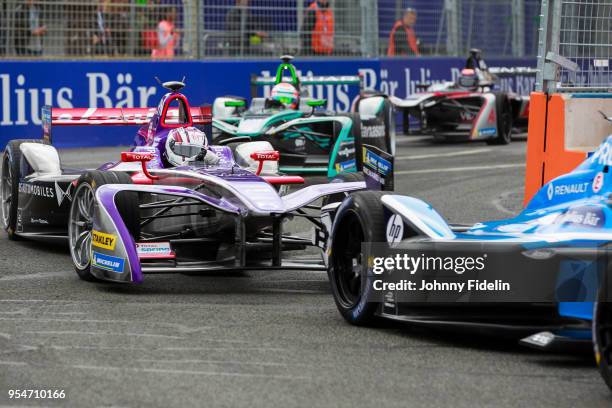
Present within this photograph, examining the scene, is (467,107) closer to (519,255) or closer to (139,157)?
(139,157)

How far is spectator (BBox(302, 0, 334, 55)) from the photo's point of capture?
64.6 feet

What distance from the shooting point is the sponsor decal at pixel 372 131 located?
45.4ft

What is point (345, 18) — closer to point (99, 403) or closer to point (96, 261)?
point (96, 261)

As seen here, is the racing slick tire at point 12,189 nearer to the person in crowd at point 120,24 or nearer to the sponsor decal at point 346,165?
the sponsor decal at point 346,165

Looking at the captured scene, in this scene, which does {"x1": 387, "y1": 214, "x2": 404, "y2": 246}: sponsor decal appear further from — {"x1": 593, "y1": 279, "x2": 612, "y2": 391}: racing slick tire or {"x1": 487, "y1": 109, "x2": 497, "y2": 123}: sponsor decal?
{"x1": 487, "y1": 109, "x2": 497, "y2": 123}: sponsor decal

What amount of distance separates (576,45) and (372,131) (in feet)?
13.7

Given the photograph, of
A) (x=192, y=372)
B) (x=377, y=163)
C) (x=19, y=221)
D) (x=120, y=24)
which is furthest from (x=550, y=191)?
(x=120, y=24)

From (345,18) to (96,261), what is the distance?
13.6 meters

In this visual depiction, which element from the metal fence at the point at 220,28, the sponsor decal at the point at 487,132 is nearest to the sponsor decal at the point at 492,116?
the sponsor decal at the point at 487,132

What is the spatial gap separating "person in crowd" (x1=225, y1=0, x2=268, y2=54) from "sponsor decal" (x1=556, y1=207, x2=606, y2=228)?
1377 cm

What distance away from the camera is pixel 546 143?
984 centimetres

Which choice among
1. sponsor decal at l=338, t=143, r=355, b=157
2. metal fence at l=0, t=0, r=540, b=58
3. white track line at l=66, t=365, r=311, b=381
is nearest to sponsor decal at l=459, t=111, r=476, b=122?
metal fence at l=0, t=0, r=540, b=58

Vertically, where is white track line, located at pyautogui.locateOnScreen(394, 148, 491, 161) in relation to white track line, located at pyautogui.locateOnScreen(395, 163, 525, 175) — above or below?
below

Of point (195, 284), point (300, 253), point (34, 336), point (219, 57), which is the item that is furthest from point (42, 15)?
point (34, 336)
